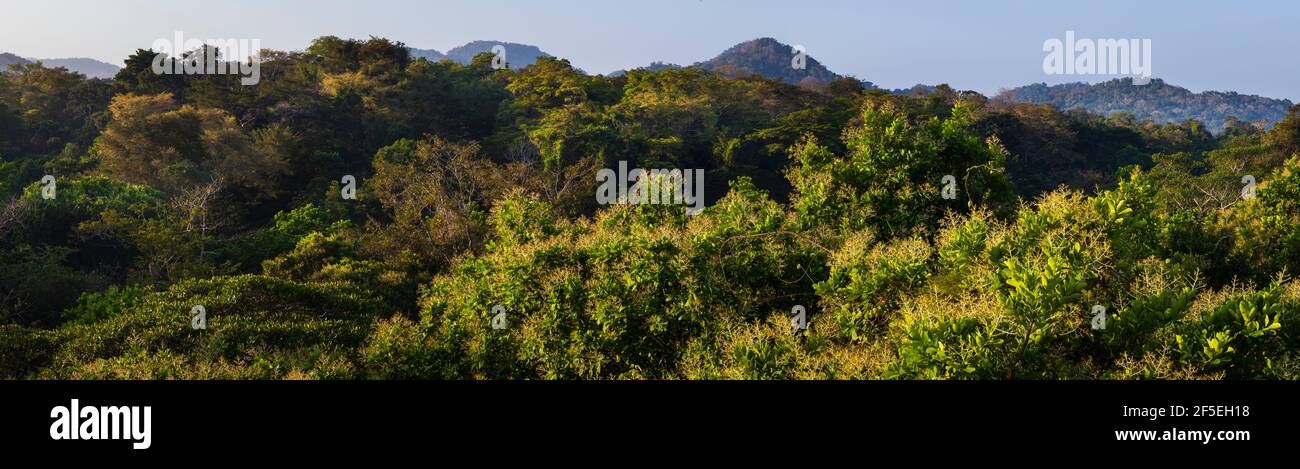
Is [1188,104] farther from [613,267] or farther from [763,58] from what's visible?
[613,267]

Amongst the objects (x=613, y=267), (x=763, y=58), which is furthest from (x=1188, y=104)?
(x=613, y=267)

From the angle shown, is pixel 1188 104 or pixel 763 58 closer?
pixel 1188 104

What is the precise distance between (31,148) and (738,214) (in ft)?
109

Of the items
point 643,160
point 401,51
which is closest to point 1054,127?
point 643,160

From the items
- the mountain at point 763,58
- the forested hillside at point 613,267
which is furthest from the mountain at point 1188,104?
the forested hillside at point 613,267

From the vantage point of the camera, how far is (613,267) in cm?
877

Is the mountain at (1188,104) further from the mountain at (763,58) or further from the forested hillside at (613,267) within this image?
the forested hillside at (613,267)

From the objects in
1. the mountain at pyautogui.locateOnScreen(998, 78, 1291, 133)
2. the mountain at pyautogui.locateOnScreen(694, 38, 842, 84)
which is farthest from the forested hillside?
the mountain at pyautogui.locateOnScreen(998, 78, 1291, 133)

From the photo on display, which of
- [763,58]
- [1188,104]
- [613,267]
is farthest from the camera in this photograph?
[763,58]

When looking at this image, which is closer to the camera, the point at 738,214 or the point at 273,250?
the point at 738,214

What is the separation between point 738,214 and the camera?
10.5m

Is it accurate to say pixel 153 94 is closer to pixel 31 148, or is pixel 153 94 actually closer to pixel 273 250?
pixel 31 148
